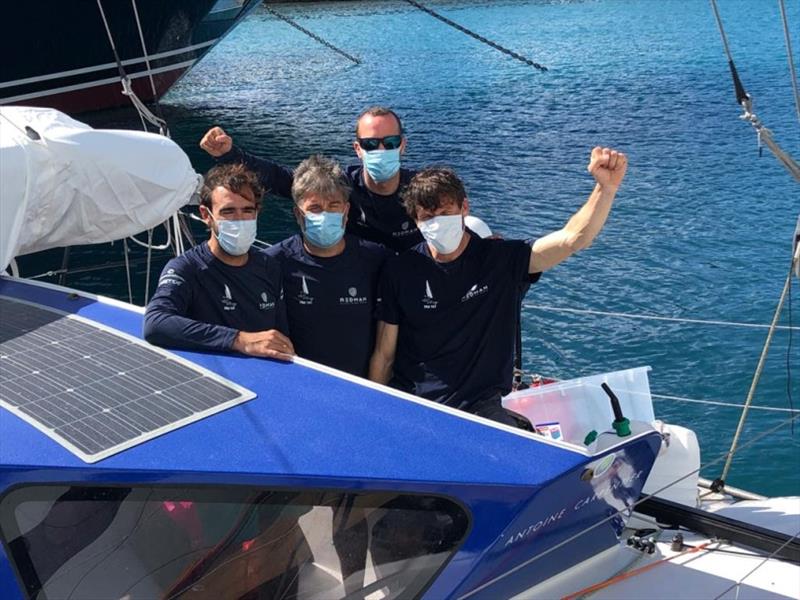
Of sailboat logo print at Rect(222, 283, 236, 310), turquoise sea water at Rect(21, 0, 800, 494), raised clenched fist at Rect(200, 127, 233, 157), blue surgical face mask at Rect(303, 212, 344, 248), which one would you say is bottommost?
turquoise sea water at Rect(21, 0, 800, 494)

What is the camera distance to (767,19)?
122ft

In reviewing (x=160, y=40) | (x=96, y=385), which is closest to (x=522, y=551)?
(x=96, y=385)

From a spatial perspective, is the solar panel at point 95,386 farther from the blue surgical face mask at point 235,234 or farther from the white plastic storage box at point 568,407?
the white plastic storage box at point 568,407

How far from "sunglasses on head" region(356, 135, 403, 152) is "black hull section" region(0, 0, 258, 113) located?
1608cm

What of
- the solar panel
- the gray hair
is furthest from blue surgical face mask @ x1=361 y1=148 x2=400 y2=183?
the solar panel

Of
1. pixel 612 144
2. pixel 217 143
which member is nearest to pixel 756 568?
pixel 217 143

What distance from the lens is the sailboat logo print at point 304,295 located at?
447cm

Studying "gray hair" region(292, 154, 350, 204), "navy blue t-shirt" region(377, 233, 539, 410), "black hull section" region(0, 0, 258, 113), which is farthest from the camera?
"black hull section" region(0, 0, 258, 113)

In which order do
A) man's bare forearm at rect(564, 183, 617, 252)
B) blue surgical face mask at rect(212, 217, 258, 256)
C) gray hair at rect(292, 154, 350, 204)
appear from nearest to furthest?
man's bare forearm at rect(564, 183, 617, 252), blue surgical face mask at rect(212, 217, 258, 256), gray hair at rect(292, 154, 350, 204)

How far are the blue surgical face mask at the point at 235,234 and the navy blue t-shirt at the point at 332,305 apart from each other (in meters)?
0.25

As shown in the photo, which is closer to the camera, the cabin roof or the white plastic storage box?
the cabin roof

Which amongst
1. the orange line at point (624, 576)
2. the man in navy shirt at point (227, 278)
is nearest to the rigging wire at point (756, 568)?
the orange line at point (624, 576)

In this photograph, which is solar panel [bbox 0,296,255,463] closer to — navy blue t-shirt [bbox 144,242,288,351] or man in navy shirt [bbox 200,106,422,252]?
navy blue t-shirt [bbox 144,242,288,351]

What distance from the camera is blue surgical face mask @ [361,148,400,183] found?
502 cm
